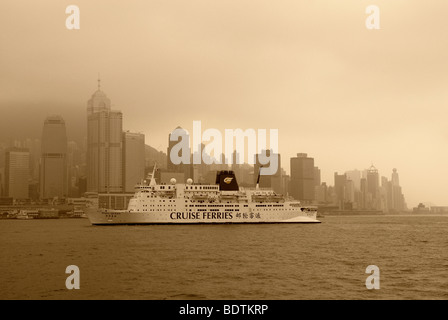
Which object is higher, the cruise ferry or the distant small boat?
the cruise ferry

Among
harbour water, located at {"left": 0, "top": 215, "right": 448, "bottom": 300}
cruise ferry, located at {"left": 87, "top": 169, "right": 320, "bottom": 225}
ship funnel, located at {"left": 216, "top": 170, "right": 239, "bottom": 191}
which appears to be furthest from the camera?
ship funnel, located at {"left": 216, "top": 170, "right": 239, "bottom": 191}

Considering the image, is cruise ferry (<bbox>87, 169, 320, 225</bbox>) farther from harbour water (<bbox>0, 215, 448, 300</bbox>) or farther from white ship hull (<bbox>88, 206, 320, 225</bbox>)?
harbour water (<bbox>0, 215, 448, 300</bbox>)

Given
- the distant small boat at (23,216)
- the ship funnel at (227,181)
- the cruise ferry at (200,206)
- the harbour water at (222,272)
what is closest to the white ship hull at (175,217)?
the cruise ferry at (200,206)

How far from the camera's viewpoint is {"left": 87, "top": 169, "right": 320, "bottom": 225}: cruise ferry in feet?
264

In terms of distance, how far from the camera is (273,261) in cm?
3428

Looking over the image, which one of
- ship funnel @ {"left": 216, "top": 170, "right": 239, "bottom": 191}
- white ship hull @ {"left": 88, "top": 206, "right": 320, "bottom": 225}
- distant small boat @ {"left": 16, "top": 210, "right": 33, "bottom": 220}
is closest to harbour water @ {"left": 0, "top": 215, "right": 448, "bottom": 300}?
white ship hull @ {"left": 88, "top": 206, "right": 320, "bottom": 225}

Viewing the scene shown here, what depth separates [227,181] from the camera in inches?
3484

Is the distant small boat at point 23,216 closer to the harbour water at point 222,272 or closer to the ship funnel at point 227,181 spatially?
the ship funnel at point 227,181

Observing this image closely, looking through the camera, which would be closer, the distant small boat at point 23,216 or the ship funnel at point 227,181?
the ship funnel at point 227,181

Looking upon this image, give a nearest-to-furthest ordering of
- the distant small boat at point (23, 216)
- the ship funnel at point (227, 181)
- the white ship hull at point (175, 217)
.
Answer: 1. the white ship hull at point (175, 217)
2. the ship funnel at point (227, 181)
3. the distant small boat at point (23, 216)

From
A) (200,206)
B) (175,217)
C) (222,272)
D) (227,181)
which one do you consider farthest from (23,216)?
(222,272)

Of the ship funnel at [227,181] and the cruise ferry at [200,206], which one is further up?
the ship funnel at [227,181]

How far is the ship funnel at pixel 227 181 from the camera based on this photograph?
87.9m

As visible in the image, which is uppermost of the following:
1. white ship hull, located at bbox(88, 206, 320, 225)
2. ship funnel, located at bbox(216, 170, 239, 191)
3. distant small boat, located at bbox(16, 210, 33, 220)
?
ship funnel, located at bbox(216, 170, 239, 191)
